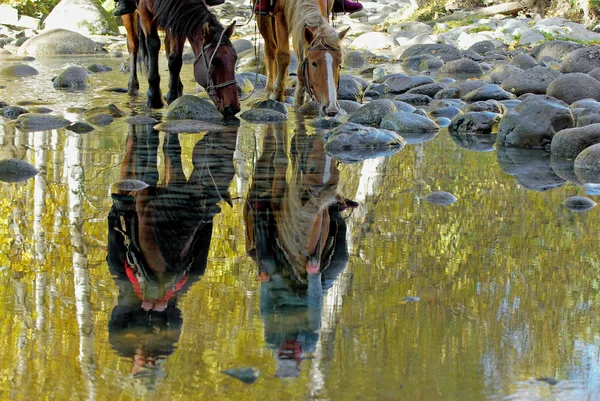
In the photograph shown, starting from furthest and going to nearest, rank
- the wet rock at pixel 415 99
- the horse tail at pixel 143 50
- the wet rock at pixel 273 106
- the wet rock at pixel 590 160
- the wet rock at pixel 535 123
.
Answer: the wet rock at pixel 415 99 < the horse tail at pixel 143 50 < the wet rock at pixel 273 106 < the wet rock at pixel 535 123 < the wet rock at pixel 590 160

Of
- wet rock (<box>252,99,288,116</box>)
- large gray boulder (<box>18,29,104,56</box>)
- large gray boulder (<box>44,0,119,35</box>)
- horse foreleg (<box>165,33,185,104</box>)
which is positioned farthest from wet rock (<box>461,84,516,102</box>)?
large gray boulder (<box>44,0,119,35</box>)

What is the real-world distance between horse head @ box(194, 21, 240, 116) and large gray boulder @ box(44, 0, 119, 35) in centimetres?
1495

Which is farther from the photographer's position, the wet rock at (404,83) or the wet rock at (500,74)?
the wet rock at (500,74)

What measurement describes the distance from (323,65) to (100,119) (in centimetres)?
230

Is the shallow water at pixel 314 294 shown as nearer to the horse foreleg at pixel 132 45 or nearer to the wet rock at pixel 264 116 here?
the wet rock at pixel 264 116

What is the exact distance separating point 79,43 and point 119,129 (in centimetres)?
1156

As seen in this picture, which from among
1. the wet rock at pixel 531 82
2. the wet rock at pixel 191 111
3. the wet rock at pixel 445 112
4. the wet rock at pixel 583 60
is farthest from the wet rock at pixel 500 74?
the wet rock at pixel 191 111

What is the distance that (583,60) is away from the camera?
12.0 m

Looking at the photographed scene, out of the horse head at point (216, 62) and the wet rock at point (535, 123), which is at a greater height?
the horse head at point (216, 62)

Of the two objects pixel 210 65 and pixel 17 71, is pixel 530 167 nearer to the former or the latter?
pixel 210 65

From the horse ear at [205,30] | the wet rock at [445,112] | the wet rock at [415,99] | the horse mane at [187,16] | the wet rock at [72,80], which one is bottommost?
the wet rock at [72,80]

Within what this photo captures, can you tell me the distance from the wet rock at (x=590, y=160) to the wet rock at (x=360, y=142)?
4.80ft

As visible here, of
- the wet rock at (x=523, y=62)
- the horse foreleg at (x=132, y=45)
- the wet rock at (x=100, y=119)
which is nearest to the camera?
the wet rock at (x=100, y=119)

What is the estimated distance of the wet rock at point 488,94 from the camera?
374 inches
